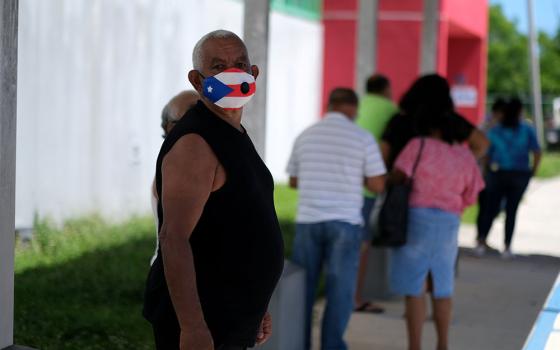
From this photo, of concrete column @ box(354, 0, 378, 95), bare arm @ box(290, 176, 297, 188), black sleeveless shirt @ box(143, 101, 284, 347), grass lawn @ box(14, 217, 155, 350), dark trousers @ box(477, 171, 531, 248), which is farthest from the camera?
dark trousers @ box(477, 171, 531, 248)

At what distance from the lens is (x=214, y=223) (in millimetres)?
2871

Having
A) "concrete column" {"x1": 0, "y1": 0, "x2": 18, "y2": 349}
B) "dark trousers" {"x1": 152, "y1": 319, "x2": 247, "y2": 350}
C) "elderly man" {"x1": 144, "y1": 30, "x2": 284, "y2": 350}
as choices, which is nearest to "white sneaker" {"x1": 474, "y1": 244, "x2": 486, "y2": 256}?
"concrete column" {"x1": 0, "y1": 0, "x2": 18, "y2": 349}

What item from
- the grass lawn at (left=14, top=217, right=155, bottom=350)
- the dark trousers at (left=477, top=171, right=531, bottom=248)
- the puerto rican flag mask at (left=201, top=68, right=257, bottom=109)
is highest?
the puerto rican flag mask at (left=201, top=68, right=257, bottom=109)

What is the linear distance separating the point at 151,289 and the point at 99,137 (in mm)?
8724

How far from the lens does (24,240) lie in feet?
31.6

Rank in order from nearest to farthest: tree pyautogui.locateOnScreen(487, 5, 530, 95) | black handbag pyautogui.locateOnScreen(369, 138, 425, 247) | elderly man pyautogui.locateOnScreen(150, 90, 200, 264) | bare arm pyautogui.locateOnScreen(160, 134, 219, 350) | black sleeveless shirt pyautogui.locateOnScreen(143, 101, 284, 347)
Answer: bare arm pyautogui.locateOnScreen(160, 134, 219, 350) → black sleeveless shirt pyautogui.locateOnScreen(143, 101, 284, 347) → elderly man pyautogui.locateOnScreen(150, 90, 200, 264) → black handbag pyautogui.locateOnScreen(369, 138, 425, 247) → tree pyautogui.locateOnScreen(487, 5, 530, 95)

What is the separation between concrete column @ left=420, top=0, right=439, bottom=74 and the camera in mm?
11250

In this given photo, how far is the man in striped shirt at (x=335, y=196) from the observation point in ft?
19.4

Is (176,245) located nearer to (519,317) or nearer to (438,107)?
(438,107)

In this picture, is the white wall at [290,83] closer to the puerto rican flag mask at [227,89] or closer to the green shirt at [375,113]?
the green shirt at [375,113]

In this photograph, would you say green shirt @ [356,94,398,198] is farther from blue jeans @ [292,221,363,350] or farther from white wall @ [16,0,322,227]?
white wall @ [16,0,322,227]

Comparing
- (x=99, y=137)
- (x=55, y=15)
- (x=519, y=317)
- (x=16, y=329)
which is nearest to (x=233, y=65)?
(x=16, y=329)

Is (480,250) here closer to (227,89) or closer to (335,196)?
(335,196)

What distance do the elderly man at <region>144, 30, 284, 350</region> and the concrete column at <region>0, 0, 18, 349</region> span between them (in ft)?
4.60
